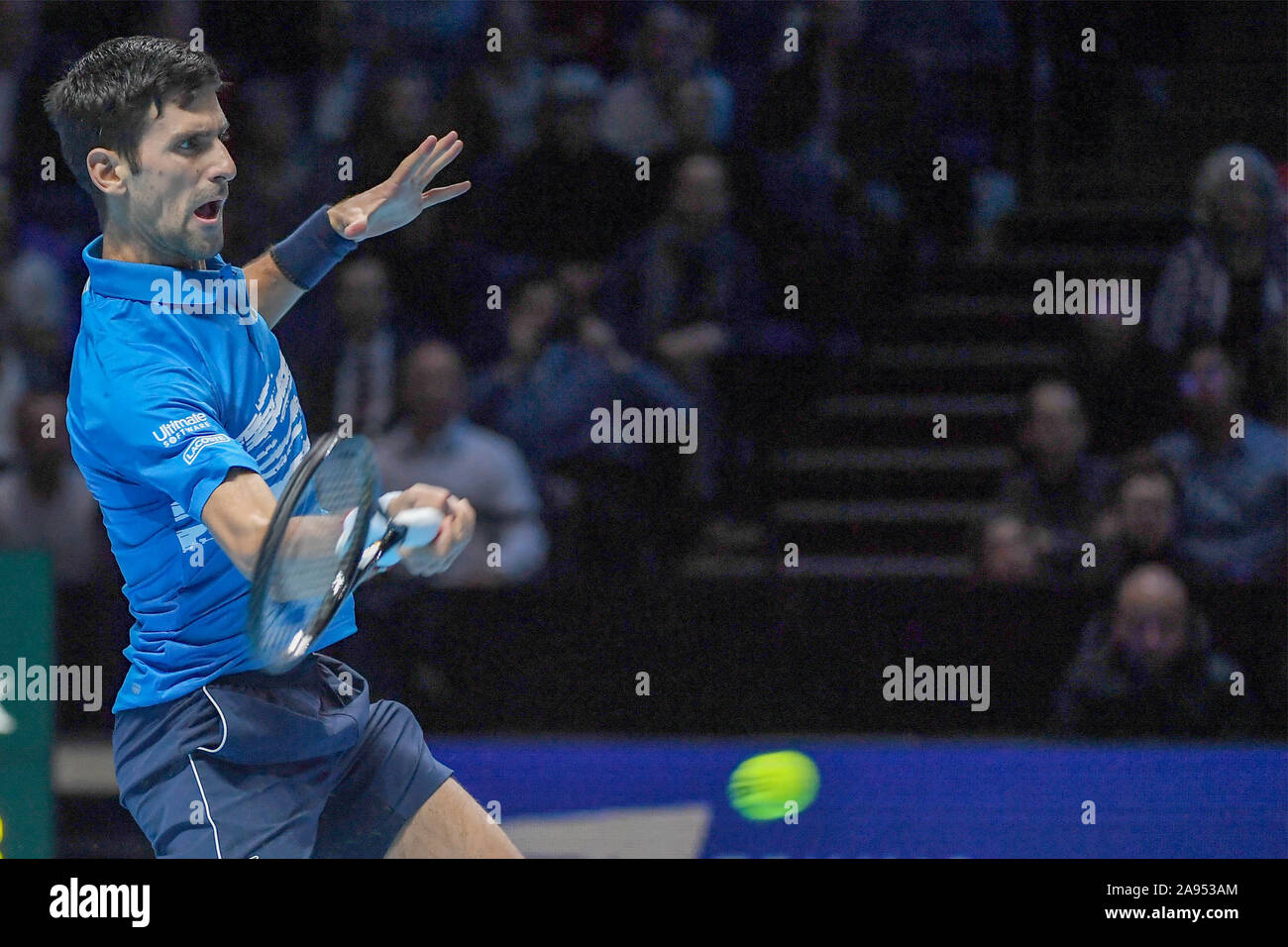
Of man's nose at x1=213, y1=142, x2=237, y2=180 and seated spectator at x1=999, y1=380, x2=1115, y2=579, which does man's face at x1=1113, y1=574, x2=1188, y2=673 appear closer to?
seated spectator at x1=999, y1=380, x2=1115, y2=579

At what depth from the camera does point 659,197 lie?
18.7 ft

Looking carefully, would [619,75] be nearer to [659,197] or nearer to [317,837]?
[659,197]

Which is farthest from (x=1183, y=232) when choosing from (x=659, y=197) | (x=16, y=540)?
(x=16, y=540)

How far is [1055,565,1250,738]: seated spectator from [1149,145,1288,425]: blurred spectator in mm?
867

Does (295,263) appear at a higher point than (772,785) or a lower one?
higher

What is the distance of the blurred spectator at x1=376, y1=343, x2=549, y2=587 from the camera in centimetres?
521

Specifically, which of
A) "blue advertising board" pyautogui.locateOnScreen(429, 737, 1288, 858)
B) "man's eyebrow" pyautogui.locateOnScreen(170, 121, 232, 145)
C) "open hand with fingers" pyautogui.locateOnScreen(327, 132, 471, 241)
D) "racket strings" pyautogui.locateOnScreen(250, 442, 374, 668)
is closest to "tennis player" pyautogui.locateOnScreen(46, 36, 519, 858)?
"man's eyebrow" pyautogui.locateOnScreen(170, 121, 232, 145)

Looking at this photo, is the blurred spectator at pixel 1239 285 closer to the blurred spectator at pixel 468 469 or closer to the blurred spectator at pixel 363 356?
the blurred spectator at pixel 468 469

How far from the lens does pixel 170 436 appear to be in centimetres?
254

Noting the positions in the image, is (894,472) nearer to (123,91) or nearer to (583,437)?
(583,437)

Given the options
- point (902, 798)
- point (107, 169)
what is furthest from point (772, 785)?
point (107, 169)

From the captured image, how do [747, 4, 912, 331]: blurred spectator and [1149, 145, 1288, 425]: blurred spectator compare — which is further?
[747, 4, 912, 331]: blurred spectator

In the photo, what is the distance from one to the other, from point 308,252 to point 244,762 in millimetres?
1059
